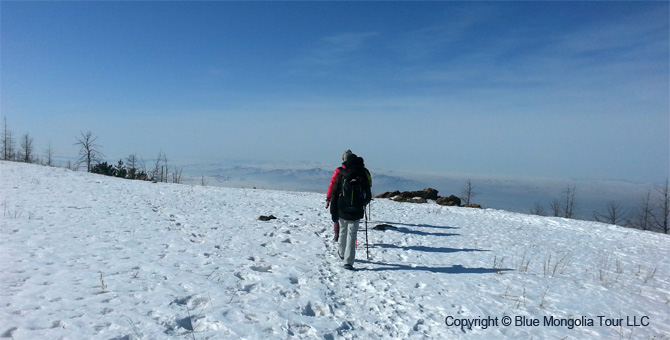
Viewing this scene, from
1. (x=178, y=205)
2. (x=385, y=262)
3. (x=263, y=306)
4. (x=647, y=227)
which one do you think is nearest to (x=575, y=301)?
(x=385, y=262)

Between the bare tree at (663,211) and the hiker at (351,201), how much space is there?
190ft

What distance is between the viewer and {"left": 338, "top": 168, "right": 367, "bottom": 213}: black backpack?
7660 millimetres

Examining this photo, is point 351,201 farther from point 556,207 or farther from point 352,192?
point 556,207

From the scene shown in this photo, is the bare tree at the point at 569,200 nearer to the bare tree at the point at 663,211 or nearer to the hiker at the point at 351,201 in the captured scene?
the bare tree at the point at 663,211

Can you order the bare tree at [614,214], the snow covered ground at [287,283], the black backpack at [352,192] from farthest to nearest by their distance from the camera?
the bare tree at [614,214]
the black backpack at [352,192]
the snow covered ground at [287,283]

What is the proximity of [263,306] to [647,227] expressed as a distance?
62.2 meters

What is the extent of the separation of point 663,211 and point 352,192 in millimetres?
63754

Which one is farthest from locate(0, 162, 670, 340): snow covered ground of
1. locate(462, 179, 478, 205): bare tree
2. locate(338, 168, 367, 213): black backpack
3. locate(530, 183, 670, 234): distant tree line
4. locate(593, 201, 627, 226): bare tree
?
locate(462, 179, 478, 205): bare tree

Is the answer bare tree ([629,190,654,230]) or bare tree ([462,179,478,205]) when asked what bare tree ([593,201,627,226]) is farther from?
bare tree ([462,179,478,205])

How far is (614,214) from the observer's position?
54.8 m

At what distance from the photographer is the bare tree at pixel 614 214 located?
53166mm

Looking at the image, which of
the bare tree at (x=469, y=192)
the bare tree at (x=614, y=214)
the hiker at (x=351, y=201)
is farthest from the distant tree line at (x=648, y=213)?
the hiker at (x=351, y=201)

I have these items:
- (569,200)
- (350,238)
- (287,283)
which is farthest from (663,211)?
(287,283)

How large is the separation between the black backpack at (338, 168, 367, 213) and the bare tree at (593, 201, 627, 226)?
2358 inches
